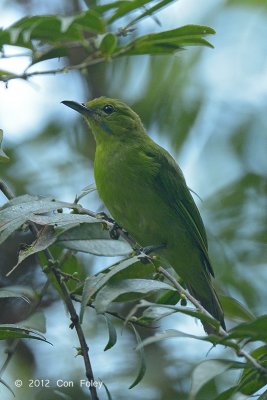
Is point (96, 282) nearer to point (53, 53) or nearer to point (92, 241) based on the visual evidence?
point (92, 241)

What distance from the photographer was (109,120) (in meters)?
5.18

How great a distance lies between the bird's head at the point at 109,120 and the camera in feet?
16.7

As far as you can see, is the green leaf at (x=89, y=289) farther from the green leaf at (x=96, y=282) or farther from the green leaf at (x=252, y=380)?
the green leaf at (x=252, y=380)

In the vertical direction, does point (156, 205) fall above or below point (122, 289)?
below

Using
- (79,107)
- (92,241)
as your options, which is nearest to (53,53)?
(92,241)

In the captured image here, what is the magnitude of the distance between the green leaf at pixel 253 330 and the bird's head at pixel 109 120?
2844mm

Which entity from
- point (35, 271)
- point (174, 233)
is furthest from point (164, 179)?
point (35, 271)

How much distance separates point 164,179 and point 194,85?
1.90 m

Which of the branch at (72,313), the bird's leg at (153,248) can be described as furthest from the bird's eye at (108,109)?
the branch at (72,313)

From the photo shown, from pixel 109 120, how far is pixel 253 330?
3056 millimetres

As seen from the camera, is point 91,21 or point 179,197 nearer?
point 91,21

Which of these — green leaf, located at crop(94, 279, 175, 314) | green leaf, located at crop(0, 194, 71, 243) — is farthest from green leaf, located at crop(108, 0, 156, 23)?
green leaf, located at crop(94, 279, 175, 314)

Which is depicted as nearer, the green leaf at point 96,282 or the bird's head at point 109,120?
the green leaf at point 96,282

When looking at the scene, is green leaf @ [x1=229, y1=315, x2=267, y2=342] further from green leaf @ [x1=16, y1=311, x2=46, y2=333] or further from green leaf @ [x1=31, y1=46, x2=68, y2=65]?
green leaf @ [x1=31, y1=46, x2=68, y2=65]
